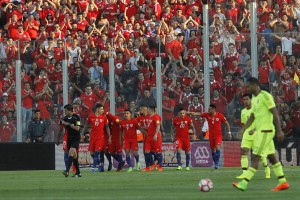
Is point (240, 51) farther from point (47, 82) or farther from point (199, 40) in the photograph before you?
point (47, 82)

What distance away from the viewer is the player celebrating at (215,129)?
31609 mm

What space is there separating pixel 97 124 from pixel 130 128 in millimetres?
1319

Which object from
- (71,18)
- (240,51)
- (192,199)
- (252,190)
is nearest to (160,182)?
(252,190)

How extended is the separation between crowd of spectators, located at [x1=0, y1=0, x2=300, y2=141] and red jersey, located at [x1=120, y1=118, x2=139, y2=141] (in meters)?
0.31

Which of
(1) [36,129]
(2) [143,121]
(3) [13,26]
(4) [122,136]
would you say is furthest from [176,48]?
(3) [13,26]

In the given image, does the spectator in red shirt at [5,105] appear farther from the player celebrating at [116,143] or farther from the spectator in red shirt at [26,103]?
the player celebrating at [116,143]

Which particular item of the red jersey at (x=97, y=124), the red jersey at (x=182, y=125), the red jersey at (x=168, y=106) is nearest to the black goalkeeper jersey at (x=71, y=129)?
the red jersey at (x=97, y=124)

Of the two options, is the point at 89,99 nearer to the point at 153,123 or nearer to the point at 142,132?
the point at 142,132

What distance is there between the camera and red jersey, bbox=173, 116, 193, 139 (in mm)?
32406

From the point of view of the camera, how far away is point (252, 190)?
62.0 ft

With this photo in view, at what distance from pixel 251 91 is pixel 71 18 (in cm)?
1848

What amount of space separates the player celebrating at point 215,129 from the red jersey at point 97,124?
2.94m

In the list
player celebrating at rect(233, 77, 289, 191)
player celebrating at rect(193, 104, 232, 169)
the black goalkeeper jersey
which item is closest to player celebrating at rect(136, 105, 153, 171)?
player celebrating at rect(193, 104, 232, 169)

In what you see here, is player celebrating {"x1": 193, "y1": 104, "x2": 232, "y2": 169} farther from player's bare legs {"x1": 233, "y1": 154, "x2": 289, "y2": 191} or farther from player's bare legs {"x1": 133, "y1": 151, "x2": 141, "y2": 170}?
player's bare legs {"x1": 233, "y1": 154, "x2": 289, "y2": 191}
